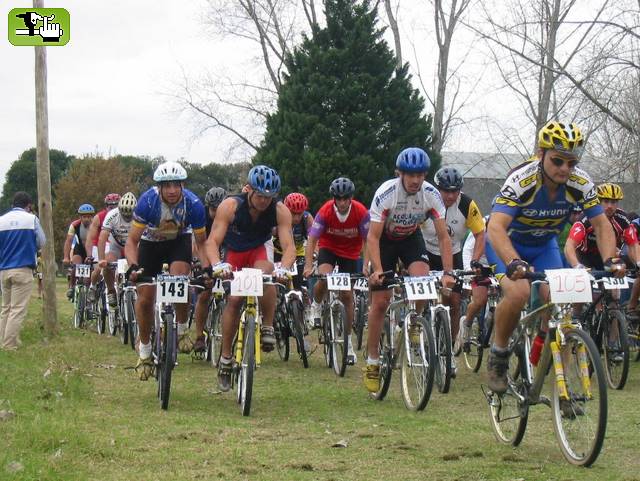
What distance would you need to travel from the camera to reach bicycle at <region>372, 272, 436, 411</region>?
8.74 meters

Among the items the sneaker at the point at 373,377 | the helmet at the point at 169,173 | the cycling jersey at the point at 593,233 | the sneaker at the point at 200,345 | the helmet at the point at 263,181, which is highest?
the helmet at the point at 169,173

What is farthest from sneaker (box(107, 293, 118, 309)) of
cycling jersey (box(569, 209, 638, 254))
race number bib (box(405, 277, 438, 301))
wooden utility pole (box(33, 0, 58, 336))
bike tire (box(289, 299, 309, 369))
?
race number bib (box(405, 277, 438, 301))

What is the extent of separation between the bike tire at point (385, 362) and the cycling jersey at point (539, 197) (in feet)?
9.42

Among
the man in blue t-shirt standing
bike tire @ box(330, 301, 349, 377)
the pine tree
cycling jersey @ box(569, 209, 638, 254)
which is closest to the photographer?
bike tire @ box(330, 301, 349, 377)

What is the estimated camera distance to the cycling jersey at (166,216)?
32.2 feet

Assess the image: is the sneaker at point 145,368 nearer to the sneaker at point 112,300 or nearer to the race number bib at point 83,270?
the sneaker at point 112,300

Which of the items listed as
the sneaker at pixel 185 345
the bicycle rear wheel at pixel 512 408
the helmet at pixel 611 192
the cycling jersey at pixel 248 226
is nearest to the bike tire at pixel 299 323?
the sneaker at pixel 185 345

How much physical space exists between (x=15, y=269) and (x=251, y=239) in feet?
18.4

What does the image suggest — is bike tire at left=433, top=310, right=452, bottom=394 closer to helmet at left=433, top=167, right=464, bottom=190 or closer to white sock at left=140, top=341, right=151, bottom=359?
helmet at left=433, top=167, right=464, bottom=190

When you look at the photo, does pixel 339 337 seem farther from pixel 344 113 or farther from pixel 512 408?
pixel 344 113


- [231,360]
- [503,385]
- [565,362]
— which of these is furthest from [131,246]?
[565,362]

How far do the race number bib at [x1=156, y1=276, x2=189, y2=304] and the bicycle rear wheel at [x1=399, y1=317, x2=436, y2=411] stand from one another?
206 cm

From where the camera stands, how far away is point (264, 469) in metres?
6.54

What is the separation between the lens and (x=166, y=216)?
32.8ft
